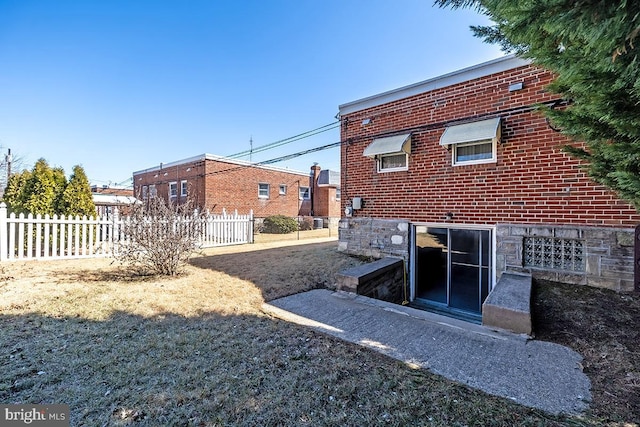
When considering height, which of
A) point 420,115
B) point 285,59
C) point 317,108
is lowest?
point 420,115

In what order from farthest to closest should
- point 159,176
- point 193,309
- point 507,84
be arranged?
1. point 159,176
2. point 507,84
3. point 193,309

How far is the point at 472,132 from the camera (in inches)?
227

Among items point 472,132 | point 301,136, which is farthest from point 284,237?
point 472,132

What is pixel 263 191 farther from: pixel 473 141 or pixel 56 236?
pixel 473 141

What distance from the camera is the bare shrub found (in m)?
5.61

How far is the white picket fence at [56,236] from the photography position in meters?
7.11

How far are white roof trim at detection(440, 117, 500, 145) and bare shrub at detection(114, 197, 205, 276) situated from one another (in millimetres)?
5998

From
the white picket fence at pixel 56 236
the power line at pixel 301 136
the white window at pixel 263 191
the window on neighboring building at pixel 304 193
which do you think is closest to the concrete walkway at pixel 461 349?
the white picket fence at pixel 56 236

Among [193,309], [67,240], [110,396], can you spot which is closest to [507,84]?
[193,309]

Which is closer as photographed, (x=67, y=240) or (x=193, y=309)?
(x=193, y=309)

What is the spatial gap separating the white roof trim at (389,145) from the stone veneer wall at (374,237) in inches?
69.0

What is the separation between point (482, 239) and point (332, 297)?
367cm

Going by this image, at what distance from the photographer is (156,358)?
2785 mm

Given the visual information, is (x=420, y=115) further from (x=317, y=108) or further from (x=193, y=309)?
(x=317, y=108)
